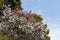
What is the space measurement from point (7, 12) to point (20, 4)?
22.0 feet

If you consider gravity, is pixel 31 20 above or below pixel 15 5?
below

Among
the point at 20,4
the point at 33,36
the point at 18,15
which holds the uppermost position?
the point at 20,4

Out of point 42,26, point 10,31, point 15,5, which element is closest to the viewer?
point 10,31

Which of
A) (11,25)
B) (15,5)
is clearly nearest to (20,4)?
(15,5)

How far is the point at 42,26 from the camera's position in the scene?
71.7 ft

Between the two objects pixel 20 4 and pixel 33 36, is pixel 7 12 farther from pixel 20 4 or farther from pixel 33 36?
pixel 20 4

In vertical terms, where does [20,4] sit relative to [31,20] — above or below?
above

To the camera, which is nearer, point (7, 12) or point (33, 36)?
point (33, 36)

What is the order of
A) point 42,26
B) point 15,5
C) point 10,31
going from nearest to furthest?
1. point 10,31
2. point 42,26
3. point 15,5

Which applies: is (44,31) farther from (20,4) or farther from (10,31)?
(20,4)

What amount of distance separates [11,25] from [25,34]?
1.13 m

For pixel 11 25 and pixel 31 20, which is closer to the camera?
pixel 11 25

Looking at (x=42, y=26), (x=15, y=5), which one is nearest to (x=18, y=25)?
(x=42, y=26)

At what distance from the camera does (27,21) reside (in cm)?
2145
